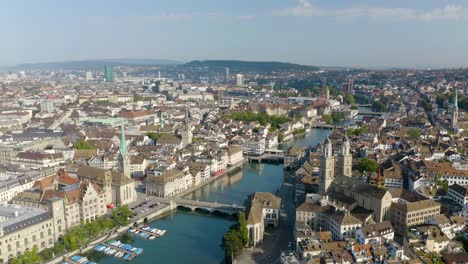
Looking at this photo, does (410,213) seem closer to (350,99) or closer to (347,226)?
(347,226)

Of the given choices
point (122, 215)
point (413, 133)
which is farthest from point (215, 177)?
point (413, 133)

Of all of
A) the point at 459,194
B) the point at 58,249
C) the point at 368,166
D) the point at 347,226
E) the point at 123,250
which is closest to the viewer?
the point at 347,226

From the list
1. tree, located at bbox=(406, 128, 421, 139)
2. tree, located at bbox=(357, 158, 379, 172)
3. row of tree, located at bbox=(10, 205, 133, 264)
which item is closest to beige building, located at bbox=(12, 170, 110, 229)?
row of tree, located at bbox=(10, 205, 133, 264)

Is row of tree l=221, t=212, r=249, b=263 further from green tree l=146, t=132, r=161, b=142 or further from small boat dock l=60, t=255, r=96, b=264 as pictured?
green tree l=146, t=132, r=161, b=142


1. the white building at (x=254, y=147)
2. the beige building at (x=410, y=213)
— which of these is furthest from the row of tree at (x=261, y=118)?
the beige building at (x=410, y=213)

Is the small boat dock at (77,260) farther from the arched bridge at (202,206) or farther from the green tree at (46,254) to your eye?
the arched bridge at (202,206)
